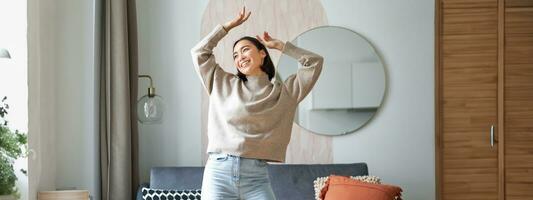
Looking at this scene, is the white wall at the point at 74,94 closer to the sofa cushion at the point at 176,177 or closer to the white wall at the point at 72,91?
the white wall at the point at 72,91

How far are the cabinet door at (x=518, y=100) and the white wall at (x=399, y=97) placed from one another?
48 centimetres

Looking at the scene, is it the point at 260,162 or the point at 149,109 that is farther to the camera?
the point at 149,109

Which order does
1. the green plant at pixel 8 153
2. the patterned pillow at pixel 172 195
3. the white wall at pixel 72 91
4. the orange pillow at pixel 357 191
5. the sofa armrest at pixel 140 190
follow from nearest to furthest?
the green plant at pixel 8 153
the orange pillow at pixel 357 191
the patterned pillow at pixel 172 195
the sofa armrest at pixel 140 190
the white wall at pixel 72 91

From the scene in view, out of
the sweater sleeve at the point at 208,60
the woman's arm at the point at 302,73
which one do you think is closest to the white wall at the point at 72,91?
the sweater sleeve at the point at 208,60

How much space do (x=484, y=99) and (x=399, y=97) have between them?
1.79ft

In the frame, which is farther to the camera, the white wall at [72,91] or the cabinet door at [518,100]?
the cabinet door at [518,100]

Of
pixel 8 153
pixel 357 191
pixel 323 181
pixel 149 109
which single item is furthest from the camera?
pixel 149 109

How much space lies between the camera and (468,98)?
5.15 m

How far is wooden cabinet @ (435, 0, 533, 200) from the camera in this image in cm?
511

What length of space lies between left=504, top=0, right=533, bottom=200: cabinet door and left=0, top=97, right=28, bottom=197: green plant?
2.99 m

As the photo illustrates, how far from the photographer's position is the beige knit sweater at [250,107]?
9.59ft

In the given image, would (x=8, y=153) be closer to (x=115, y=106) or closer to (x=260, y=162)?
(x=115, y=106)

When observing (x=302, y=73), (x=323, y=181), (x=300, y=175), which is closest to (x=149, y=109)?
(x=300, y=175)

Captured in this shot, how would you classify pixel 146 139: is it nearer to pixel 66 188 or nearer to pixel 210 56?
pixel 66 188
